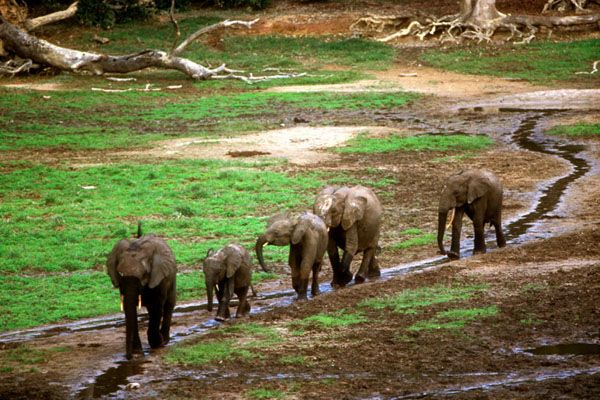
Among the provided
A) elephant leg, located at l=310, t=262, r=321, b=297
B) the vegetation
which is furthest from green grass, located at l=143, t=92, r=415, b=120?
elephant leg, located at l=310, t=262, r=321, b=297

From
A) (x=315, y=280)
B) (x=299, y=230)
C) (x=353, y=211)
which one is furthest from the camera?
(x=353, y=211)

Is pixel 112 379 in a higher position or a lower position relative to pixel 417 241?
higher

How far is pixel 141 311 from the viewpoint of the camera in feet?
50.3

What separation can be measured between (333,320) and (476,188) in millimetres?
4565

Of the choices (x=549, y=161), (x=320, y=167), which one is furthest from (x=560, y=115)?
(x=320, y=167)

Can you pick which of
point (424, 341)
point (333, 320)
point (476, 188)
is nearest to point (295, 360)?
point (424, 341)

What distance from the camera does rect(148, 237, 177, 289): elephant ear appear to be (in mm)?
12844

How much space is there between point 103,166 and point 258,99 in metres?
11.2

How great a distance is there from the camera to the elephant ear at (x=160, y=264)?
12.8 metres

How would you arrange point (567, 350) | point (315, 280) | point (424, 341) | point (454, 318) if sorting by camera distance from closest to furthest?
point (567, 350)
point (424, 341)
point (454, 318)
point (315, 280)

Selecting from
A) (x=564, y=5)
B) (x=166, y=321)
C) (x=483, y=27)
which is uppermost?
(x=564, y=5)

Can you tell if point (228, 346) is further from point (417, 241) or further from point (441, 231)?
point (417, 241)

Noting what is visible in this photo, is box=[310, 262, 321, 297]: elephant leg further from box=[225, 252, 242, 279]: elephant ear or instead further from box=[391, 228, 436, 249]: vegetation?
box=[391, 228, 436, 249]: vegetation

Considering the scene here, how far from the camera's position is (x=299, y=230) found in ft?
49.3
